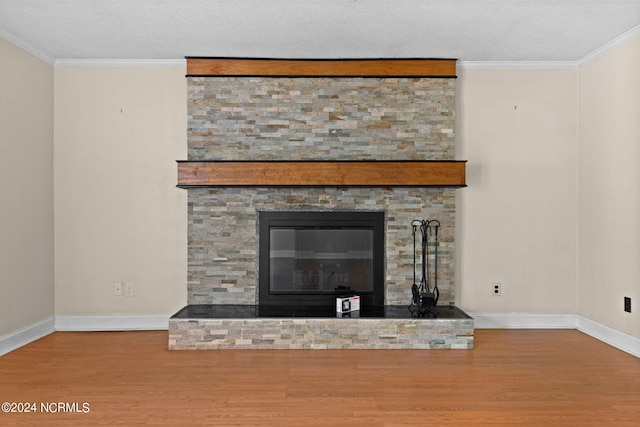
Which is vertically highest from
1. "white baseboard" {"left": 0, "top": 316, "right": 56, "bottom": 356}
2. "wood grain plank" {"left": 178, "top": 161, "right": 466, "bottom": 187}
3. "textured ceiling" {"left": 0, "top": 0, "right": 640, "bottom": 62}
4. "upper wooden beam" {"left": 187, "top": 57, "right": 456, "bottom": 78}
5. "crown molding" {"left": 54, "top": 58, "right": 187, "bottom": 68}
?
"textured ceiling" {"left": 0, "top": 0, "right": 640, "bottom": 62}

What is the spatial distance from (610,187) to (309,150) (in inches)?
95.5

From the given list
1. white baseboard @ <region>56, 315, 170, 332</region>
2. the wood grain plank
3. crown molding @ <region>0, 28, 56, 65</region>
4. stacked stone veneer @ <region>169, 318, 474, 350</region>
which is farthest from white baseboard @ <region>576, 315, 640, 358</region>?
crown molding @ <region>0, 28, 56, 65</region>

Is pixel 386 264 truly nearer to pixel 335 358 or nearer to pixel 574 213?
pixel 335 358

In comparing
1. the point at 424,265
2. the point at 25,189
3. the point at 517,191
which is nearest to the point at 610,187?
the point at 517,191

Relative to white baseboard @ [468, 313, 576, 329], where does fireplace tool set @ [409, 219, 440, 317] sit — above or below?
above

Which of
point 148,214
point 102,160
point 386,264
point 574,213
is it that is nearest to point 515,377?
point 386,264

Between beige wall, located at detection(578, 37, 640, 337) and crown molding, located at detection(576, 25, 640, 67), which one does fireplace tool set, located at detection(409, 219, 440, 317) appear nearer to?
beige wall, located at detection(578, 37, 640, 337)

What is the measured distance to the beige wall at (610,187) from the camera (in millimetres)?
3383

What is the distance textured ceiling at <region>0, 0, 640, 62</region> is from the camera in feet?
9.67

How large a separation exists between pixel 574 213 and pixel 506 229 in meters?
0.61

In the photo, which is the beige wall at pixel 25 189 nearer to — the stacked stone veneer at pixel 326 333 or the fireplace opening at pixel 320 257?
the stacked stone veneer at pixel 326 333

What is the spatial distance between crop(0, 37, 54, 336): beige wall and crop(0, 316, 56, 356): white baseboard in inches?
1.4

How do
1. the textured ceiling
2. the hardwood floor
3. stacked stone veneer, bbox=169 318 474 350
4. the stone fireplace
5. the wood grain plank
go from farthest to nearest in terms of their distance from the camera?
the stone fireplace
the wood grain plank
stacked stone veneer, bbox=169 318 474 350
the textured ceiling
the hardwood floor

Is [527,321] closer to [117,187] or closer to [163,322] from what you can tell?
[163,322]
